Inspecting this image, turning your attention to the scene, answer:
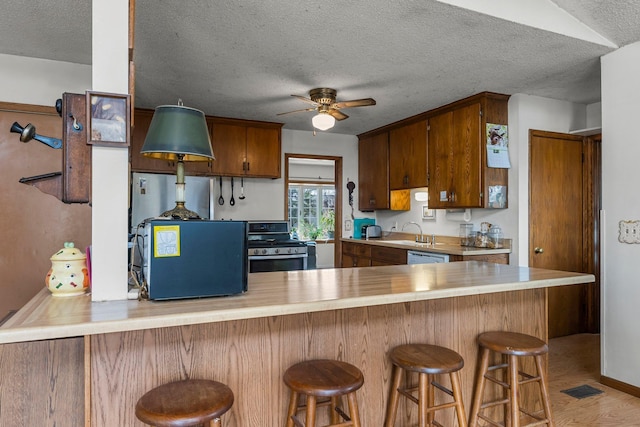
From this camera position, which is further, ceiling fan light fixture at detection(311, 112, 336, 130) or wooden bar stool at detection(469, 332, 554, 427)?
ceiling fan light fixture at detection(311, 112, 336, 130)

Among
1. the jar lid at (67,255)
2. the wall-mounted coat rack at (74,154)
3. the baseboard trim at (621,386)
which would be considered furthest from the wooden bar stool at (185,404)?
the baseboard trim at (621,386)

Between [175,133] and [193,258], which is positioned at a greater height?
[175,133]

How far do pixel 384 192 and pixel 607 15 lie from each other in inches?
114

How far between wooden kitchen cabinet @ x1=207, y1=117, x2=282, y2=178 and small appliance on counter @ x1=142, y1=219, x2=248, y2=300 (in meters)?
3.07

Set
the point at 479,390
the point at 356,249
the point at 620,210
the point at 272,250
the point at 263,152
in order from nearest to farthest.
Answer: the point at 479,390 < the point at 620,210 < the point at 272,250 < the point at 263,152 < the point at 356,249

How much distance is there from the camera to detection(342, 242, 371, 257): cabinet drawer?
15.5 ft

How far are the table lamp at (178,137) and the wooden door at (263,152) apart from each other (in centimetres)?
294

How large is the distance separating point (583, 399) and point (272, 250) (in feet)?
9.39

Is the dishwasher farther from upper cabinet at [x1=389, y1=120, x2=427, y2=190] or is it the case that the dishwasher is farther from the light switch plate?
the light switch plate

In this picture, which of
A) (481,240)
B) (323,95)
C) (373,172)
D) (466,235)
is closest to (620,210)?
(481,240)

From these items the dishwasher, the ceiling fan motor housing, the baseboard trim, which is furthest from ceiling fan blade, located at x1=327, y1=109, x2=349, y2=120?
the baseboard trim

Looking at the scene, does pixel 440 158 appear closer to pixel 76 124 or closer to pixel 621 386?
pixel 621 386

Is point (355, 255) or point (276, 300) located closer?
point (276, 300)

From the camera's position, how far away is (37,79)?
2785mm
